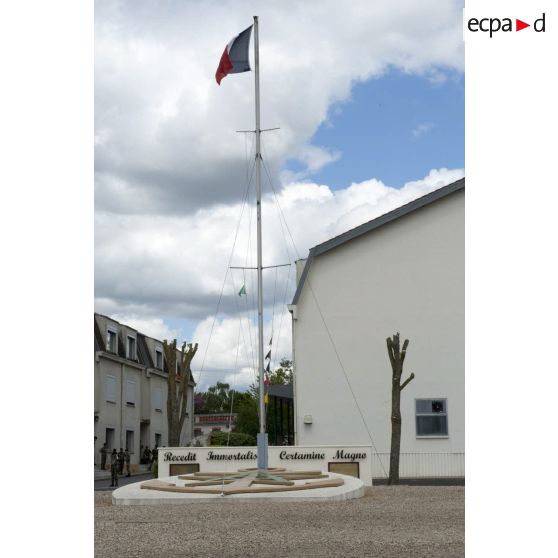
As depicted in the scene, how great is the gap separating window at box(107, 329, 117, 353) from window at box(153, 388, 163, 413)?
252 inches

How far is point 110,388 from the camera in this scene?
46.2m

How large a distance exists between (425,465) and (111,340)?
23600mm

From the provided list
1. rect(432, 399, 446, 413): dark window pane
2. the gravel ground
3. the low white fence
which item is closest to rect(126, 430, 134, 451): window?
the low white fence

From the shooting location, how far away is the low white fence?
2970 cm

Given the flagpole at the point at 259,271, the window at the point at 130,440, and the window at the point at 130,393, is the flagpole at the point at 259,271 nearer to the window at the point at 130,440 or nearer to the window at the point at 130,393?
the window at the point at 130,393

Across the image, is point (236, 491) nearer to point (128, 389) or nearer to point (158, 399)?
point (128, 389)

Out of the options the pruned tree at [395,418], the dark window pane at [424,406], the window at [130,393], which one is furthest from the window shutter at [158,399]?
the pruned tree at [395,418]

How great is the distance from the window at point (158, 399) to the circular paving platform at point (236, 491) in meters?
34.6

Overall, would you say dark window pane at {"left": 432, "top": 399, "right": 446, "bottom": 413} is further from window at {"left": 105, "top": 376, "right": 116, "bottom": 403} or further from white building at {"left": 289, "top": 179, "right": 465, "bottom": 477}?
window at {"left": 105, "top": 376, "right": 116, "bottom": 403}

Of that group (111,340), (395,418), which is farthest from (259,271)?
(111,340)
